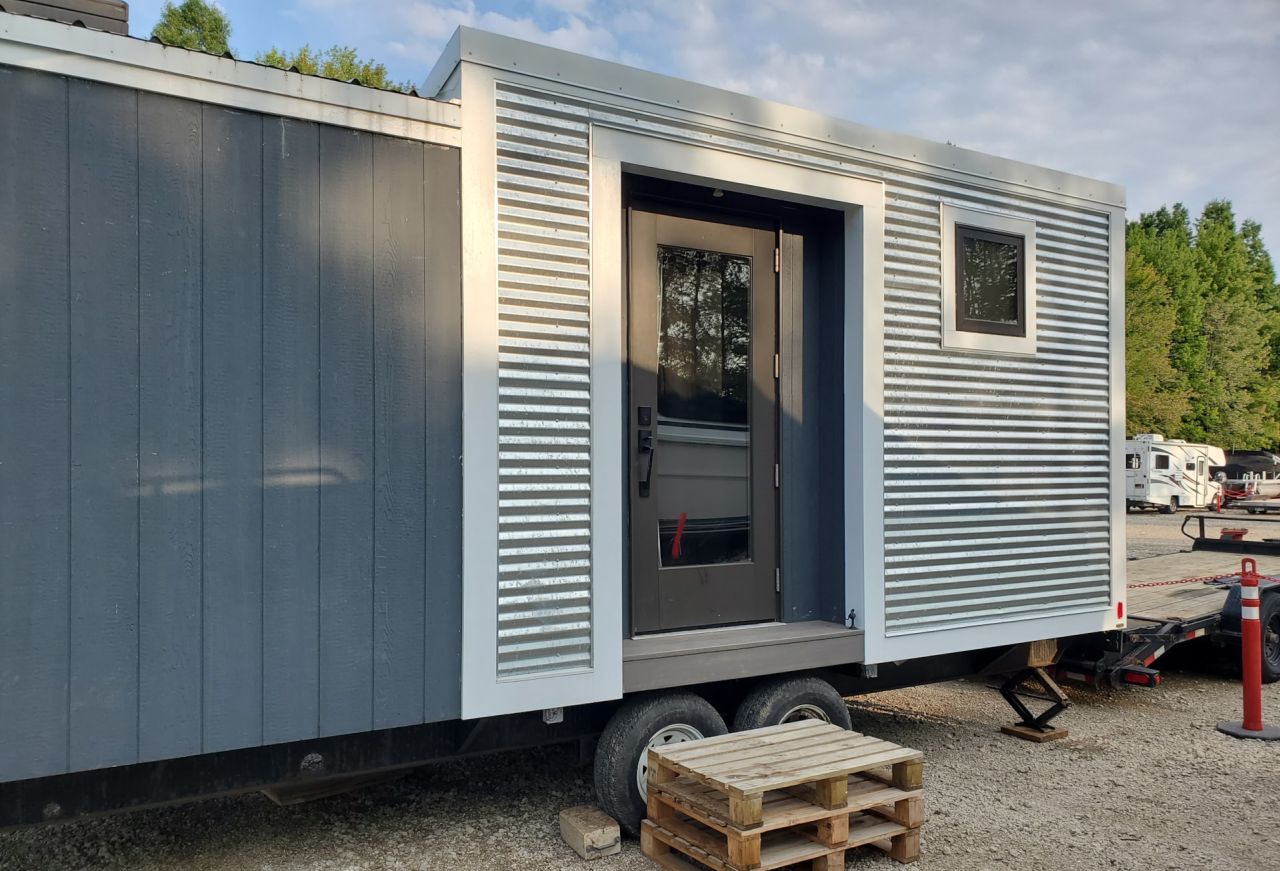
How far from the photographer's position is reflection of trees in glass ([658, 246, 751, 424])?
14.6ft

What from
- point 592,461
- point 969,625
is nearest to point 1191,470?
point 969,625

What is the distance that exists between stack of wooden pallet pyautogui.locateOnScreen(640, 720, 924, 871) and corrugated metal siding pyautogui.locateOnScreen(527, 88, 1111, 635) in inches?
39.7

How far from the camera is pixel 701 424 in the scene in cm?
450

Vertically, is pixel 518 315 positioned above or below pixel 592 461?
above

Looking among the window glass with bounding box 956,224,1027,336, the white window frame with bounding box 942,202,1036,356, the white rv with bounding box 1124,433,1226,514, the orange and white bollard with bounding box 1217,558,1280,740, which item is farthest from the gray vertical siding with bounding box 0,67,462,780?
the white rv with bounding box 1124,433,1226,514

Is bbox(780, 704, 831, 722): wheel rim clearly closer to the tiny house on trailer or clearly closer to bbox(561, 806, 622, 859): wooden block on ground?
the tiny house on trailer

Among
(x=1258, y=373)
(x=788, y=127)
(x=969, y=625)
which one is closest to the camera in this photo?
(x=788, y=127)

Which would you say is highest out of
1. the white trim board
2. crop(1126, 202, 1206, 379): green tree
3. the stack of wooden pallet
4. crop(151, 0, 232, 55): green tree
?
crop(151, 0, 232, 55): green tree

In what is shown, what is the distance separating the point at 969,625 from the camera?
483cm

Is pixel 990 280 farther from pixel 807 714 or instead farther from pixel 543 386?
pixel 543 386

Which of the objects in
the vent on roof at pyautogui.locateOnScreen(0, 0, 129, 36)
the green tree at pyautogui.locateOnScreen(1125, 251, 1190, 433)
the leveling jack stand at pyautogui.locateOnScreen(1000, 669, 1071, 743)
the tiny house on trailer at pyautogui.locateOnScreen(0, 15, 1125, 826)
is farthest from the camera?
the green tree at pyautogui.locateOnScreen(1125, 251, 1190, 433)

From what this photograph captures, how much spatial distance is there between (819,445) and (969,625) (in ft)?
4.13

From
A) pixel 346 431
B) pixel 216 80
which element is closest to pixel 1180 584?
pixel 346 431

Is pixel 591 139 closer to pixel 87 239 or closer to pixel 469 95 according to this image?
pixel 469 95
